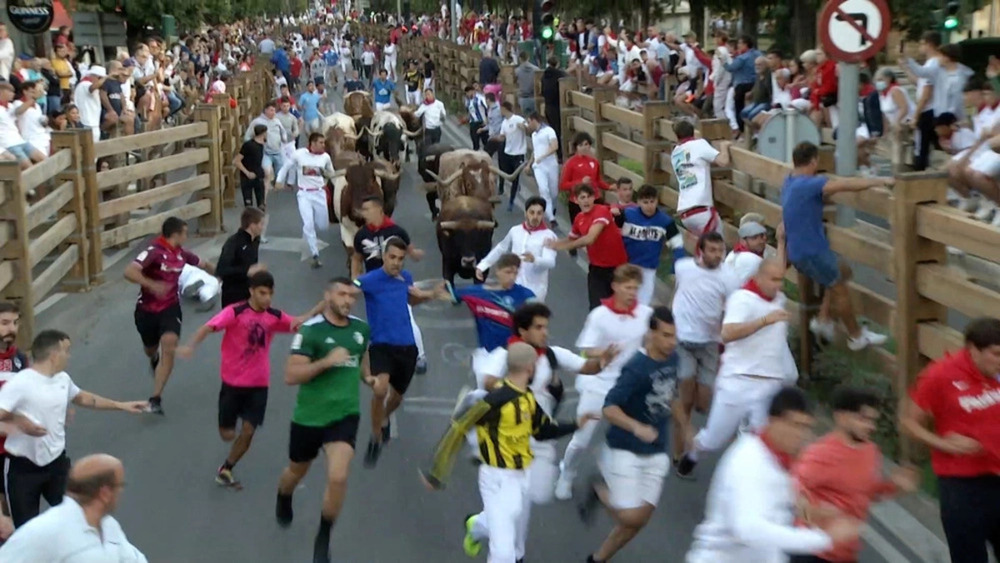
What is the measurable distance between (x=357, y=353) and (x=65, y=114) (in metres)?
12.8

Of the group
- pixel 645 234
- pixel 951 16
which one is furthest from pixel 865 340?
pixel 951 16

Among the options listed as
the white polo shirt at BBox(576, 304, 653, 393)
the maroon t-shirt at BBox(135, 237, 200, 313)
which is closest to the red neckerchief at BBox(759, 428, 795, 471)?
the white polo shirt at BBox(576, 304, 653, 393)

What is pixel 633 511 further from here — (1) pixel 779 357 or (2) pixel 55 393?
(2) pixel 55 393

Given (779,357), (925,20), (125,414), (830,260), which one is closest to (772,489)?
(779,357)

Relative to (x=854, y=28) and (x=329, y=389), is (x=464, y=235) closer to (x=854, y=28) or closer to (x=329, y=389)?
(x=854, y=28)

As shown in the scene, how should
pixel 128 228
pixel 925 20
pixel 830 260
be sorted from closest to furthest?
pixel 830 260
pixel 128 228
pixel 925 20

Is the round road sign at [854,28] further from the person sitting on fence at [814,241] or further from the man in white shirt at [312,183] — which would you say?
the man in white shirt at [312,183]

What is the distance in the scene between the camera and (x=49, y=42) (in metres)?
30.2

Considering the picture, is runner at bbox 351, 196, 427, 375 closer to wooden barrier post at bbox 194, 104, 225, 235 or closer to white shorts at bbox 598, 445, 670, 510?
white shorts at bbox 598, 445, 670, 510

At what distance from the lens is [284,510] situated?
8.93 meters

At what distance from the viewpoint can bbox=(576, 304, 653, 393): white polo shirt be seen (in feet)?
29.1

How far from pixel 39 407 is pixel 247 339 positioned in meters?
2.04

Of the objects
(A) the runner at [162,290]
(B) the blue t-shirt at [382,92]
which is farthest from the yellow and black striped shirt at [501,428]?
(B) the blue t-shirt at [382,92]

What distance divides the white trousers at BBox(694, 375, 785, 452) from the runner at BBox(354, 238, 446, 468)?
89.5 inches
